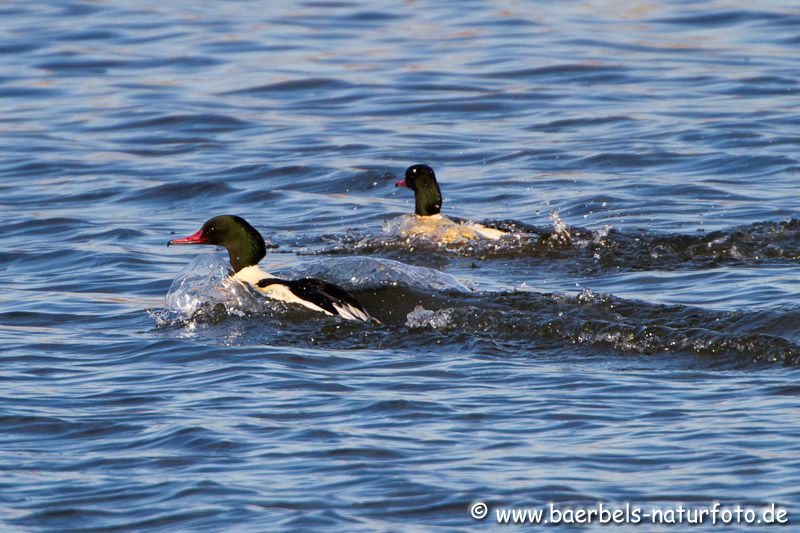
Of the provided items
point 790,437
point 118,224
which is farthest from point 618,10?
point 790,437

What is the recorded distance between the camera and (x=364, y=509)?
6121 millimetres

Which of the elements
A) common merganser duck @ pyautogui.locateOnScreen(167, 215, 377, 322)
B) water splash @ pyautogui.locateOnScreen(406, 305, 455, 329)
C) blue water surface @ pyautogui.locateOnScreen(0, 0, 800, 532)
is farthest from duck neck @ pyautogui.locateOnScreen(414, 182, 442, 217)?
water splash @ pyautogui.locateOnScreen(406, 305, 455, 329)

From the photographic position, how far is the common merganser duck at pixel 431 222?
11867 millimetres

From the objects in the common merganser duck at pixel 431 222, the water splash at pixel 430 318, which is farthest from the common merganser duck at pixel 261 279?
the common merganser duck at pixel 431 222

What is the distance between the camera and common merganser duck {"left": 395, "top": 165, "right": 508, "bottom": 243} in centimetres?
1187

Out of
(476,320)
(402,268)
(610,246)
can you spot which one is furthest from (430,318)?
(610,246)

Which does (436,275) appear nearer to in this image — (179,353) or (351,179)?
(179,353)

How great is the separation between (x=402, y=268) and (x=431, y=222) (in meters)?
1.82

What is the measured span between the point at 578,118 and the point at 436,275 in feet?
22.8

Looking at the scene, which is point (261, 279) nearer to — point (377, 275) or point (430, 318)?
point (377, 275)

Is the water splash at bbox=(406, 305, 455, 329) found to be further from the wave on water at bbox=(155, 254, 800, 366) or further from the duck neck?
the duck neck

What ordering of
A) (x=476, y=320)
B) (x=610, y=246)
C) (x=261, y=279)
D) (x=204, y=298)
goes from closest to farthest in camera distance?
(x=476, y=320)
(x=204, y=298)
(x=261, y=279)
(x=610, y=246)

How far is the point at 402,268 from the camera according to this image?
10461mm

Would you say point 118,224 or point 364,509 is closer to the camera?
point 364,509
